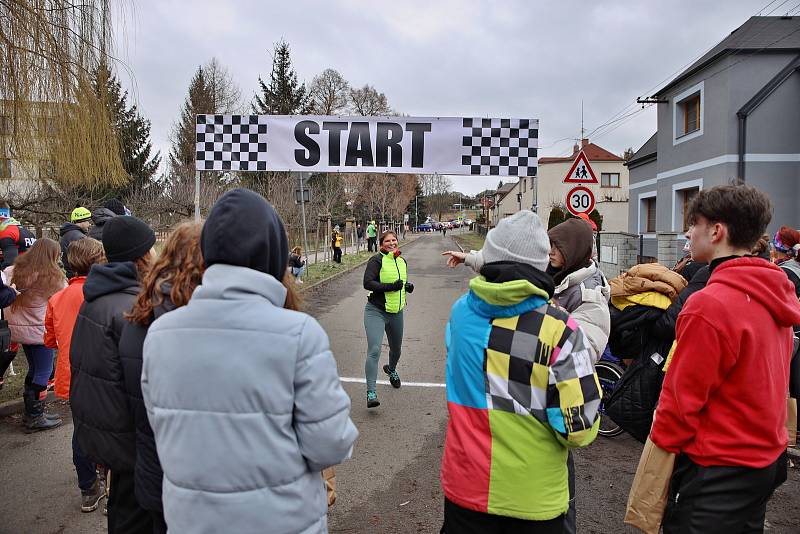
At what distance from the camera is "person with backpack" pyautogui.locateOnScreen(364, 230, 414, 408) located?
6055 mm

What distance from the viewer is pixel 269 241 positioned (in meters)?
1.88

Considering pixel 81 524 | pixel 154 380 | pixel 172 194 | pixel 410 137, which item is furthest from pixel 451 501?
pixel 172 194

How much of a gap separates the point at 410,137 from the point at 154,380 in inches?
286

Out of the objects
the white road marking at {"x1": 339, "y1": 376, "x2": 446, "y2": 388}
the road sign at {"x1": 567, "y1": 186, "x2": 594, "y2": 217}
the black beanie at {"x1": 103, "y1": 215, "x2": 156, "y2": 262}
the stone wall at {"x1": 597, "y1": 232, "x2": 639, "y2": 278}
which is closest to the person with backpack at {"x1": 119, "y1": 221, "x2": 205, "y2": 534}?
the black beanie at {"x1": 103, "y1": 215, "x2": 156, "y2": 262}

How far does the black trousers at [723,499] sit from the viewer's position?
214 centimetres

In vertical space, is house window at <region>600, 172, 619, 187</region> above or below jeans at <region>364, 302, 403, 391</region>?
above

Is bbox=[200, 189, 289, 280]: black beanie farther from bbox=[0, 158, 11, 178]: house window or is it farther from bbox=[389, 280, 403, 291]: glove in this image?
bbox=[0, 158, 11, 178]: house window

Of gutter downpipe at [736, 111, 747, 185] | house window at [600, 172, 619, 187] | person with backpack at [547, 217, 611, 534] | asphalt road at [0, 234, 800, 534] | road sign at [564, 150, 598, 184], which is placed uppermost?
house window at [600, 172, 619, 187]

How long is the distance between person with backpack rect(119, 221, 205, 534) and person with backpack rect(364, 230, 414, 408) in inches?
146

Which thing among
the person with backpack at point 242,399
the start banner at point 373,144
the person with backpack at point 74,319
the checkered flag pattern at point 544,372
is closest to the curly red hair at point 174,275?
the person with backpack at point 242,399

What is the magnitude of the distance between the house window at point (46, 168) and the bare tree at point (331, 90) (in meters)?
44.0

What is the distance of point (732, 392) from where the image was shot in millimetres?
2141

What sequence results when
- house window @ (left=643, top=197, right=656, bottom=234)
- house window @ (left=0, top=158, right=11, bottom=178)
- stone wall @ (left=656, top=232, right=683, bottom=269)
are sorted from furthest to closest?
house window @ (left=643, top=197, right=656, bottom=234)
stone wall @ (left=656, top=232, right=683, bottom=269)
house window @ (left=0, top=158, right=11, bottom=178)

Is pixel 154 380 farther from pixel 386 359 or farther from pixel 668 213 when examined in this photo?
pixel 668 213
